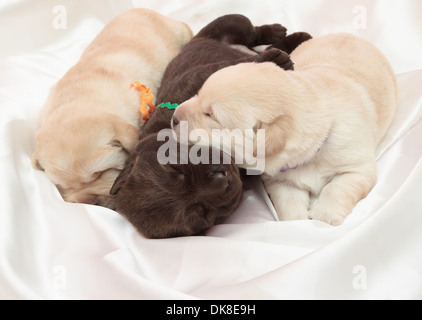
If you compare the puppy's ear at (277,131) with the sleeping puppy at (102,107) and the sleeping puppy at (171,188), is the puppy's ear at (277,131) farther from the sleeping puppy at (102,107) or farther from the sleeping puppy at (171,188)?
the sleeping puppy at (102,107)

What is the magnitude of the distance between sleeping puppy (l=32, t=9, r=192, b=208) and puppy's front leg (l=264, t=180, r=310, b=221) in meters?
0.92

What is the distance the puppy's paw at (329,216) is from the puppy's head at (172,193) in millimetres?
491

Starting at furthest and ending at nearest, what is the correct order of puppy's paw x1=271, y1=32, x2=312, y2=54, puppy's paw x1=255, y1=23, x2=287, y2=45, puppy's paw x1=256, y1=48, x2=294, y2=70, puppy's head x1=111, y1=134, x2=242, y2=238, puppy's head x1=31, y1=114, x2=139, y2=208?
1. puppy's paw x1=255, y1=23, x2=287, y2=45
2. puppy's paw x1=271, y1=32, x2=312, y2=54
3. puppy's paw x1=256, y1=48, x2=294, y2=70
4. puppy's head x1=31, y1=114, x2=139, y2=208
5. puppy's head x1=111, y1=134, x2=242, y2=238

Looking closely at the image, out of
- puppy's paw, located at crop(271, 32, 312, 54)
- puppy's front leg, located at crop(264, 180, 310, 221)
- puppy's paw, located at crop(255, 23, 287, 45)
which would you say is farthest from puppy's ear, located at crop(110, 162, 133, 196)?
puppy's paw, located at crop(255, 23, 287, 45)

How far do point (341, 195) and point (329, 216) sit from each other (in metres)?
0.15

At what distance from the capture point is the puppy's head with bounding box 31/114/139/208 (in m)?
2.68

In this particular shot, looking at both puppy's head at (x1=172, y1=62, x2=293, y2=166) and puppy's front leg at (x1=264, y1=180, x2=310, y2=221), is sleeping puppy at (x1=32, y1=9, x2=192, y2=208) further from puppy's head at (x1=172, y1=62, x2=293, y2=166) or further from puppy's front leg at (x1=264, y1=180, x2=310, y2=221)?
puppy's front leg at (x1=264, y1=180, x2=310, y2=221)

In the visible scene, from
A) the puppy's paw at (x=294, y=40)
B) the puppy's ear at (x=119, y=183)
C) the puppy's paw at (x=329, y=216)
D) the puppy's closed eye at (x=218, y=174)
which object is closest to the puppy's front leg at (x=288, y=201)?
the puppy's paw at (x=329, y=216)

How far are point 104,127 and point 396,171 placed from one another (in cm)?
178

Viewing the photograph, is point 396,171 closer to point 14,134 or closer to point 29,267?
point 29,267

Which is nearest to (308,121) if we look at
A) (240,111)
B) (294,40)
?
(240,111)

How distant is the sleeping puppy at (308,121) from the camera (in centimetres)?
243

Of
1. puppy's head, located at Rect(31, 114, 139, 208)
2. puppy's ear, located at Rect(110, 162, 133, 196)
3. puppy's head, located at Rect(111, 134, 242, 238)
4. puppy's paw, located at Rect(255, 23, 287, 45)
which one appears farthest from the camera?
puppy's paw, located at Rect(255, 23, 287, 45)

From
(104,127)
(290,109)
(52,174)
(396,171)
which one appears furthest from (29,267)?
(396,171)
